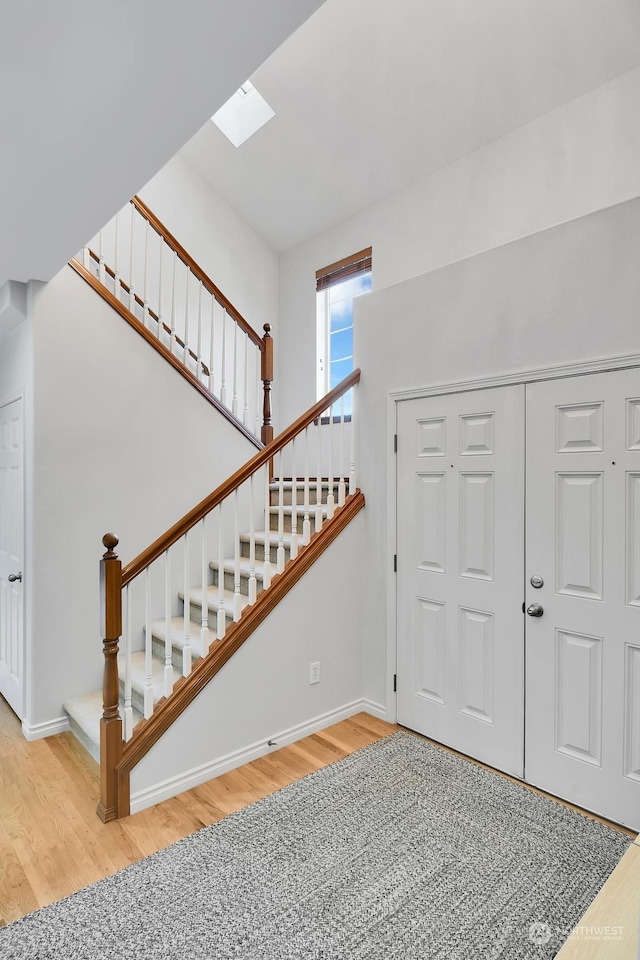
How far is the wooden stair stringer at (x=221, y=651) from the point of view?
2.29 m

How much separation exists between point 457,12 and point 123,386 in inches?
118

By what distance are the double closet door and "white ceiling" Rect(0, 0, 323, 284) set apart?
172 centimetres

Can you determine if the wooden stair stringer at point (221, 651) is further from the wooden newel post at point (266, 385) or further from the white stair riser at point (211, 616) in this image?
the wooden newel post at point (266, 385)

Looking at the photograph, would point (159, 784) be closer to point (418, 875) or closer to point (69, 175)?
point (418, 875)

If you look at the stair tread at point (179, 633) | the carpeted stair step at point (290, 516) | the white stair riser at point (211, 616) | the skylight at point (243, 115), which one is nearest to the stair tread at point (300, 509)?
the carpeted stair step at point (290, 516)

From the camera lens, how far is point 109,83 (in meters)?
1.49

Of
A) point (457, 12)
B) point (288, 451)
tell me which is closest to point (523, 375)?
point (457, 12)

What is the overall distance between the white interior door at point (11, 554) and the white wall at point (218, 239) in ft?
7.55

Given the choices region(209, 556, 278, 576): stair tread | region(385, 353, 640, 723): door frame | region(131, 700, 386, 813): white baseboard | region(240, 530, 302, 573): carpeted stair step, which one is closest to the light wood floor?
region(131, 700, 386, 813): white baseboard

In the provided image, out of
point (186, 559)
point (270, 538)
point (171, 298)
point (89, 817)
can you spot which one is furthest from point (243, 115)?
point (89, 817)

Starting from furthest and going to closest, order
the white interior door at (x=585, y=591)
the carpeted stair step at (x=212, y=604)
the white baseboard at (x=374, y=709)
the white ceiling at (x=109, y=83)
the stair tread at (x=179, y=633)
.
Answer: the white baseboard at (x=374, y=709), the carpeted stair step at (x=212, y=604), the stair tread at (x=179, y=633), the white interior door at (x=585, y=591), the white ceiling at (x=109, y=83)

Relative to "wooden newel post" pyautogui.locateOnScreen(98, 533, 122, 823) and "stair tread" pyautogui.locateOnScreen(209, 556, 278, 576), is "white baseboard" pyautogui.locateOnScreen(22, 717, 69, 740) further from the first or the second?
"stair tread" pyautogui.locateOnScreen(209, 556, 278, 576)

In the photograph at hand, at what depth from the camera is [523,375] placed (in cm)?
245

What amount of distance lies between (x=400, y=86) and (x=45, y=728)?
464 centimetres
